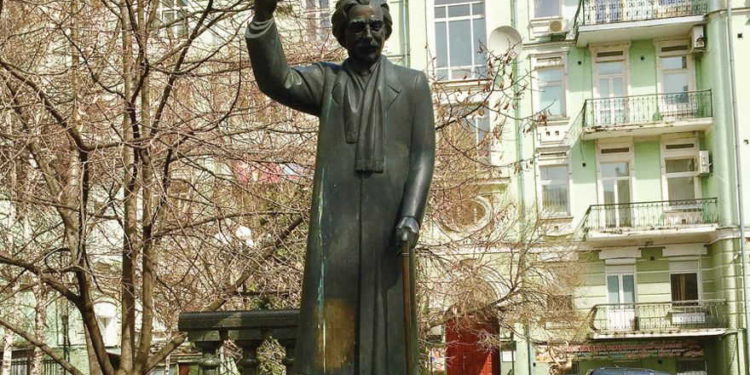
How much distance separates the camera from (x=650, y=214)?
1088 inches

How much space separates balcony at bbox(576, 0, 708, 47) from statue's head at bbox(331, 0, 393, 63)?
79.7 ft

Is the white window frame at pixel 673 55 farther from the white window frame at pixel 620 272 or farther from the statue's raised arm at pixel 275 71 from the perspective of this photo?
the statue's raised arm at pixel 275 71

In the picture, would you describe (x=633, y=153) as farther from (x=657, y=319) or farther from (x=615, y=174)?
(x=657, y=319)

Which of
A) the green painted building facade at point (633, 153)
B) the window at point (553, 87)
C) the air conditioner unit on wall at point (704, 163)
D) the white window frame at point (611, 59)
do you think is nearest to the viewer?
the green painted building facade at point (633, 153)

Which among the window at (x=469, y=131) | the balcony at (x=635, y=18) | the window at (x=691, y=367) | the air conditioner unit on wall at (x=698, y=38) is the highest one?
the balcony at (x=635, y=18)

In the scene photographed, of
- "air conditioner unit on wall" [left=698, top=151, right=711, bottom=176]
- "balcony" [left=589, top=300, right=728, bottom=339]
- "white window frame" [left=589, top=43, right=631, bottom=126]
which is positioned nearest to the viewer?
"balcony" [left=589, top=300, right=728, bottom=339]

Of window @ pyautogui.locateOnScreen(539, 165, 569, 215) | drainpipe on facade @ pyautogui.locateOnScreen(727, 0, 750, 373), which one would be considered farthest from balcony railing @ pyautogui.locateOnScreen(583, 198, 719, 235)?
drainpipe on facade @ pyautogui.locateOnScreen(727, 0, 750, 373)

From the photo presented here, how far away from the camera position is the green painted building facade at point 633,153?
88.2 ft

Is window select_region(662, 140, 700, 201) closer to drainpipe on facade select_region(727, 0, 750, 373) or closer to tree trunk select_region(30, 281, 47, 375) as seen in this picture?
drainpipe on facade select_region(727, 0, 750, 373)

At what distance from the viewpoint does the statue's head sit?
165 inches

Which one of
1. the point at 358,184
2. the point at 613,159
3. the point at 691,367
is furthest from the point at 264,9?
the point at 691,367

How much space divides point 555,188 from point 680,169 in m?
3.94

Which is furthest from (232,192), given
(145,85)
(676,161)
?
(676,161)

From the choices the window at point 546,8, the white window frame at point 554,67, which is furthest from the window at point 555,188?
the window at point 546,8
